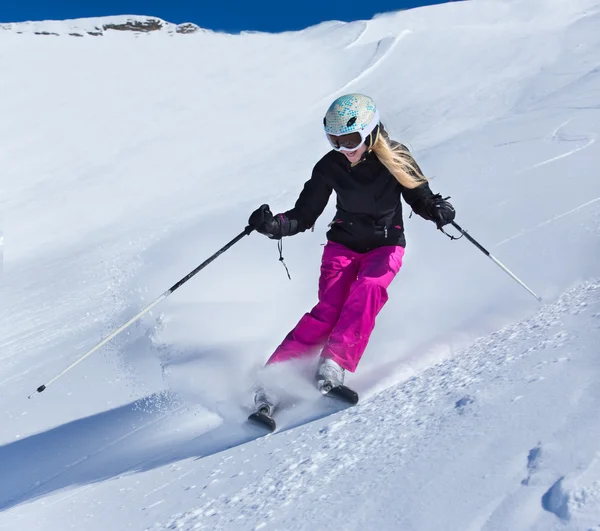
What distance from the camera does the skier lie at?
12.1 feet

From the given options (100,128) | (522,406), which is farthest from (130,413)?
(100,128)

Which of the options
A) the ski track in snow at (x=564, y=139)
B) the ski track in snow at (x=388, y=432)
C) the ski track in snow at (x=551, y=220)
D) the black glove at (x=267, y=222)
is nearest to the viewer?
the ski track in snow at (x=388, y=432)

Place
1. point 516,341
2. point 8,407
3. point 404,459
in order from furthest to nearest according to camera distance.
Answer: point 8,407, point 516,341, point 404,459

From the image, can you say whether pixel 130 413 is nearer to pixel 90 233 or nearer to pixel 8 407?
pixel 8 407

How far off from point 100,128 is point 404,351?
14.1m

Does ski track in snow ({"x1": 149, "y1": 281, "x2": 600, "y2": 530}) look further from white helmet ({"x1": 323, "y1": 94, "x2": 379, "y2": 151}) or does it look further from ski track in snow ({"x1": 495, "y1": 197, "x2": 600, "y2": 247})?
ski track in snow ({"x1": 495, "y1": 197, "x2": 600, "y2": 247})

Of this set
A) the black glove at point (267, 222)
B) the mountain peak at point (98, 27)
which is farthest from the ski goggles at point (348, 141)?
the mountain peak at point (98, 27)

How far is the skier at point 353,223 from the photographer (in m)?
3.70

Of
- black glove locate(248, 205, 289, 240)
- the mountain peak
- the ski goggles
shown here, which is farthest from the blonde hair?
the mountain peak

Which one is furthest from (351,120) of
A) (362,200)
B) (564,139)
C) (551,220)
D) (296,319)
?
(564,139)

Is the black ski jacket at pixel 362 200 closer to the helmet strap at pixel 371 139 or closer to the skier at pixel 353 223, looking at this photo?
the skier at pixel 353 223

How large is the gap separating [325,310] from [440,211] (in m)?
0.86

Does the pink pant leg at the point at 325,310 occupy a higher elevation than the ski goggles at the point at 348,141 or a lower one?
lower

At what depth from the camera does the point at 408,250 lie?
6.38 m
